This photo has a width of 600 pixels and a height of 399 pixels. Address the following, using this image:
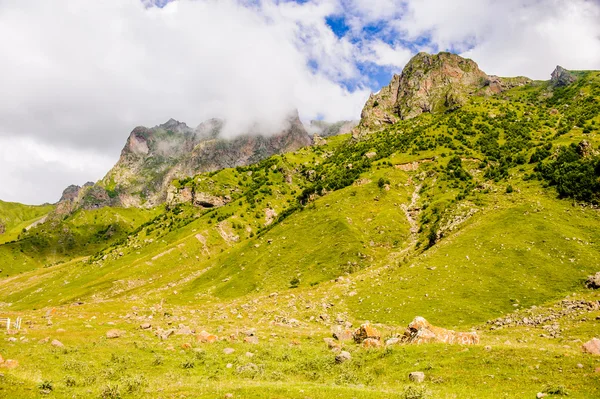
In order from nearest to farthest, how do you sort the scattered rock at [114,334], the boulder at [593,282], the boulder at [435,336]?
the boulder at [435,336], the scattered rock at [114,334], the boulder at [593,282]

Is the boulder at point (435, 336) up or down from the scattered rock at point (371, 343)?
up

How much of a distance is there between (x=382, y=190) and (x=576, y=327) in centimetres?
6891

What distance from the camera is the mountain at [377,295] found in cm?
2153

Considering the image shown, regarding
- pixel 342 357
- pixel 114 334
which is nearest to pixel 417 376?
pixel 342 357

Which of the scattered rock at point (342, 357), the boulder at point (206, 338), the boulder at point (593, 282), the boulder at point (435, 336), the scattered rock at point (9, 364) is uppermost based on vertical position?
the scattered rock at point (9, 364)

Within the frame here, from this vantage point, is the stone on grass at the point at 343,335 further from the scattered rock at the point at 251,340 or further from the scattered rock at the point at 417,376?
the scattered rock at the point at 417,376

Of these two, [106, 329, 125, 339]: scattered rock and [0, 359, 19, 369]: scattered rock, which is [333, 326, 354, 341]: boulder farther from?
[0, 359, 19, 369]: scattered rock

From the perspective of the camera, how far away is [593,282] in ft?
142

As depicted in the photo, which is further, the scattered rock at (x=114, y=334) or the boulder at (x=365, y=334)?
the scattered rock at (x=114, y=334)

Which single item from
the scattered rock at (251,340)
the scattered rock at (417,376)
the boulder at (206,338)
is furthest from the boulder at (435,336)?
the boulder at (206,338)

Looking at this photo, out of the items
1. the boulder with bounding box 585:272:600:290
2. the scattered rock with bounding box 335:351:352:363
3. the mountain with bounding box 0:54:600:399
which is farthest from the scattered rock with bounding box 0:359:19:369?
the boulder with bounding box 585:272:600:290

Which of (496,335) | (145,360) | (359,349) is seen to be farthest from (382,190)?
(145,360)

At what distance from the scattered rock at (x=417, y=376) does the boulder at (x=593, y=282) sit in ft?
116

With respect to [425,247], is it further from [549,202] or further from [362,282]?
[549,202]
